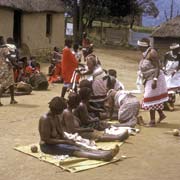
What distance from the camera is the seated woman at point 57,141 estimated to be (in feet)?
22.3

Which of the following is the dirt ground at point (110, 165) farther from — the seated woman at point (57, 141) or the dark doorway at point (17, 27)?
the dark doorway at point (17, 27)

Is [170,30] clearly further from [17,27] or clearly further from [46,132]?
[46,132]

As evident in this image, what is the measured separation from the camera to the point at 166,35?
86.0 feet

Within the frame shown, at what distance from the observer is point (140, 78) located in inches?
405

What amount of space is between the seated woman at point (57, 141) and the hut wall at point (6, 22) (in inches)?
558

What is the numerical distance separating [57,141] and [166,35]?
20.0 metres

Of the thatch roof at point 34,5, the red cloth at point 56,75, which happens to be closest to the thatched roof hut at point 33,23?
the thatch roof at point 34,5

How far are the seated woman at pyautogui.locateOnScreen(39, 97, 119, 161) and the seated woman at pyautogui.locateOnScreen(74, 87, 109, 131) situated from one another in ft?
3.98

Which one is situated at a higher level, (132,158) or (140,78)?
(140,78)

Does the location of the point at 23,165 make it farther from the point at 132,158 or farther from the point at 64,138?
the point at 132,158

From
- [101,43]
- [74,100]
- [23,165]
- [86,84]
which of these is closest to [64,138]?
[23,165]

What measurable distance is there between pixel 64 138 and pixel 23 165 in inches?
27.2

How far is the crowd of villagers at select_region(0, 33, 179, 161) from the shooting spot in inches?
271

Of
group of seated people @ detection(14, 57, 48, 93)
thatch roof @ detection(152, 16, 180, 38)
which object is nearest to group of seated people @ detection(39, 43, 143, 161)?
group of seated people @ detection(14, 57, 48, 93)
